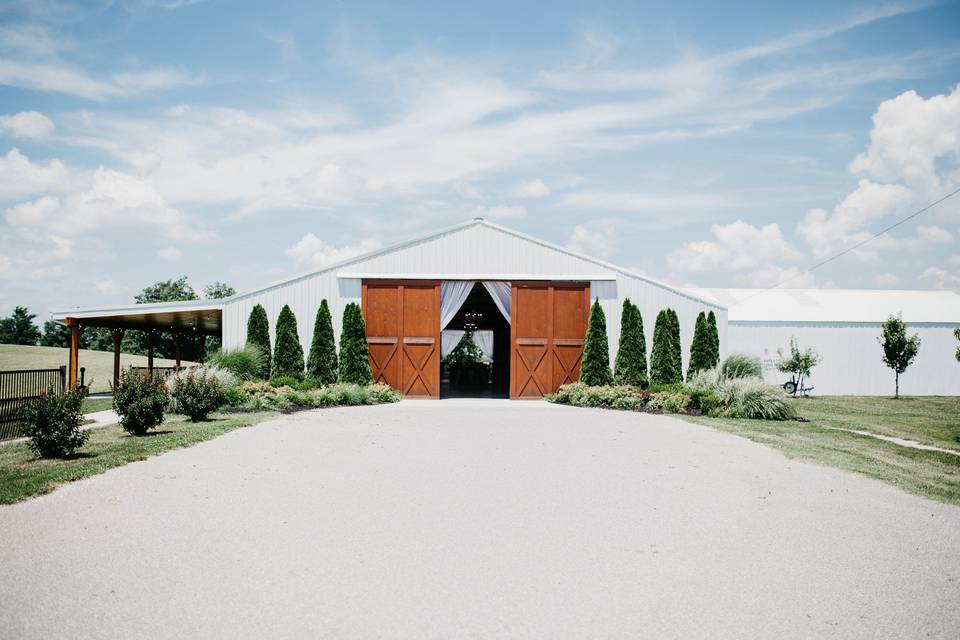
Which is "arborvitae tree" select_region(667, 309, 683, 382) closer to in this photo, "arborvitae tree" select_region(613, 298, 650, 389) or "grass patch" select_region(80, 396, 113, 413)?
"arborvitae tree" select_region(613, 298, 650, 389)

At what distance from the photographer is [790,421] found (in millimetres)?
15711

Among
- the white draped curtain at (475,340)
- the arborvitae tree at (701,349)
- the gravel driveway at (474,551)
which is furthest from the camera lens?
the white draped curtain at (475,340)

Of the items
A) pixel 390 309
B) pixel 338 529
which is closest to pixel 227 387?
pixel 390 309

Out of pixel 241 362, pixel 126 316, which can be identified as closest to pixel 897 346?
pixel 241 362

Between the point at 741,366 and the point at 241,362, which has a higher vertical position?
the point at 241,362

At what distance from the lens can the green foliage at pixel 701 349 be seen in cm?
2012

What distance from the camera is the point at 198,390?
13.3 metres

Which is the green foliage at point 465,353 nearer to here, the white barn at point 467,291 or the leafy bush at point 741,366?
the white barn at point 467,291

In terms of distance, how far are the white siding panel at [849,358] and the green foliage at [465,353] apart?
1559 centimetres

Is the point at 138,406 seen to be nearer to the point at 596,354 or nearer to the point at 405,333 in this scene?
the point at 405,333

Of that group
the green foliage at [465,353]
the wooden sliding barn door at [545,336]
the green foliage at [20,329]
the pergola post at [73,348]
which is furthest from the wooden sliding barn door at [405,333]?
the green foliage at [20,329]

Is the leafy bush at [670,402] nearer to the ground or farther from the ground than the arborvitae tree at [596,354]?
nearer to the ground

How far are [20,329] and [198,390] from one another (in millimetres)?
56308

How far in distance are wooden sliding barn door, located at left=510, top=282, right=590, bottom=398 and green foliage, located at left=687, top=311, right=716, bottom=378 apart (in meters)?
3.21
